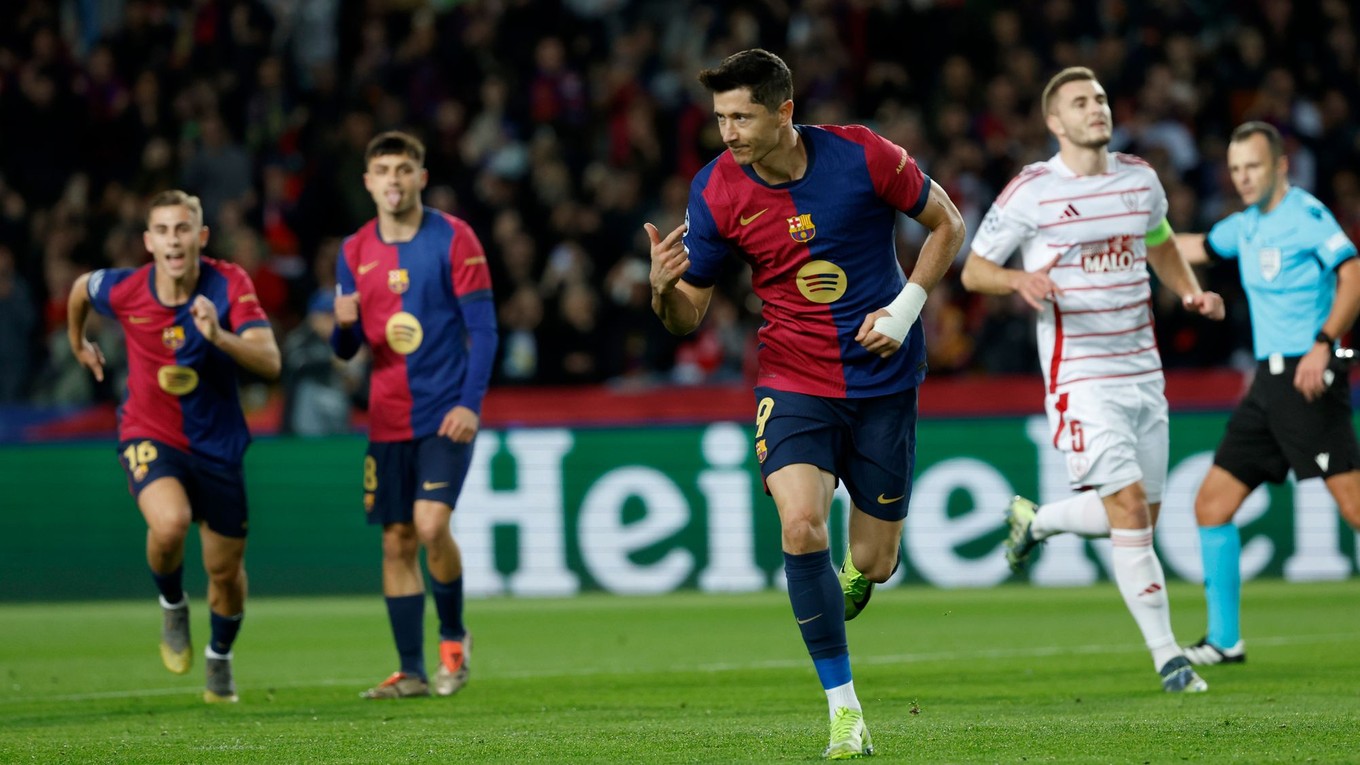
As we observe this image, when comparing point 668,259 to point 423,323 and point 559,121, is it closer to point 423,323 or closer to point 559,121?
point 423,323

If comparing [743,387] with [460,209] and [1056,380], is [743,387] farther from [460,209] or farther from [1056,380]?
[1056,380]

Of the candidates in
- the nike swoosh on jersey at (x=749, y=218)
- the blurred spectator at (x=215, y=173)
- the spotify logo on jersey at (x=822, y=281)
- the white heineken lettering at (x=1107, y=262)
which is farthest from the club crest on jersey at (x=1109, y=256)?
the blurred spectator at (x=215, y=173)

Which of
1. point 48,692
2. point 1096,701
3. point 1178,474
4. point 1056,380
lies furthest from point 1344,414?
point 48,692

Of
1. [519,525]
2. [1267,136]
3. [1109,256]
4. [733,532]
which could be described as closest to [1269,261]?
[1267,136]

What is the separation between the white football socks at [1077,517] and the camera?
888 cm

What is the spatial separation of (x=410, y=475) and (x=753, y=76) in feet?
11.6

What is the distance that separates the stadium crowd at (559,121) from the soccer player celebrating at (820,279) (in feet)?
29.9

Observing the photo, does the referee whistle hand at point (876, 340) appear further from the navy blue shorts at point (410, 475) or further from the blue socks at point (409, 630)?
the blue socks at point (409, 630)

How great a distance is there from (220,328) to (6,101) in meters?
11.4

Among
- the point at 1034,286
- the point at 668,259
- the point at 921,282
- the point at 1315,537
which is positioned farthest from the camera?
the point at 1315,537

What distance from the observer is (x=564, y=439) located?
15.2 metres

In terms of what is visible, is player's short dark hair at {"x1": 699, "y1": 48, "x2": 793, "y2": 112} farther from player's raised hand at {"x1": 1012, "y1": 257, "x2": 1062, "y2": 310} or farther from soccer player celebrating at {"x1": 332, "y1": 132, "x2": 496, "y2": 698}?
soccer player celebrating at {"x1": 332, "y1": 132, "x2": 496, "y2": 698}

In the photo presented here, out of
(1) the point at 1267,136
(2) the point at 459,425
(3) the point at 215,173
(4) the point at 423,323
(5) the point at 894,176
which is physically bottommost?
(2) the point at 459,425

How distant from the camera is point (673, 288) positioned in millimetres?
6578
